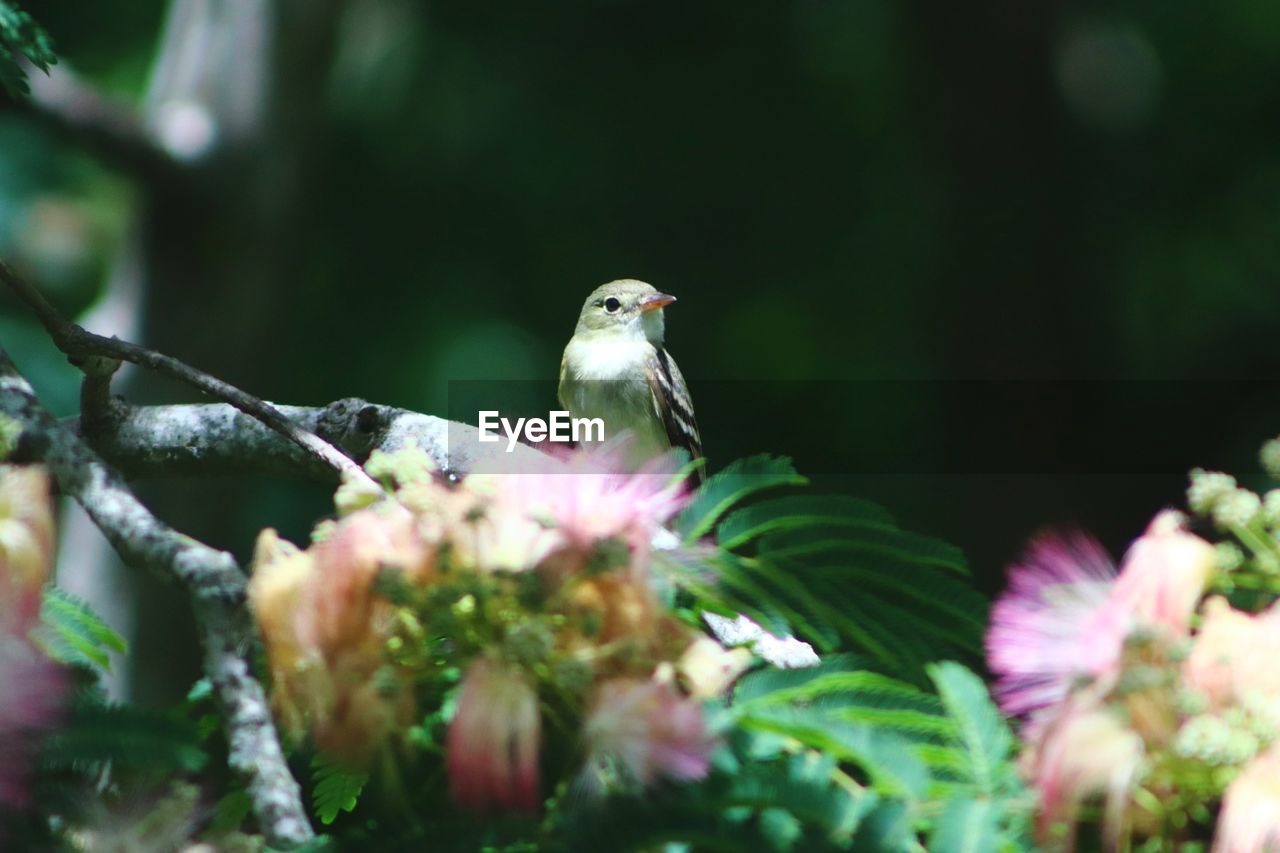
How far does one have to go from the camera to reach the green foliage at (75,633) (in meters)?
1.90

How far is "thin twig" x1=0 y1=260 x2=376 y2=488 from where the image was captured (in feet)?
7.55

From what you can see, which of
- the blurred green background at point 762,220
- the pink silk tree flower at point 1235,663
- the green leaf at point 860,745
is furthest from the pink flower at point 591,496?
the blurred green background at point 762,220

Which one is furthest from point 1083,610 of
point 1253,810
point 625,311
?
point 625,311

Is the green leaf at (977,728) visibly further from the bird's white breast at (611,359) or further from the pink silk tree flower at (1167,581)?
the bird's white breast at (611,359)

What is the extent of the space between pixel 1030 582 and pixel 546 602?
59 cm

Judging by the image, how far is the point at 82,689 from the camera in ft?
5.77

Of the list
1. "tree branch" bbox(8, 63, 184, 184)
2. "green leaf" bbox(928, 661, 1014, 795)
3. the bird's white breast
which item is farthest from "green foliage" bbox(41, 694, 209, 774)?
"tree branch" bbox(8, 63, 184, 184)

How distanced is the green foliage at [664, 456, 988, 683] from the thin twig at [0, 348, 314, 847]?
652 mm

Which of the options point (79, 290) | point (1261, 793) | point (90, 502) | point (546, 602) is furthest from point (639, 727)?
point (79, 290)

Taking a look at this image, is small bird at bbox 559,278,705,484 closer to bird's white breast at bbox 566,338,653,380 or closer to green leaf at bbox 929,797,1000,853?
bird's white breast at bbox 566,338,653,380

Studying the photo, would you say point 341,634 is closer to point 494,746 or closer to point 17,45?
point 494,746

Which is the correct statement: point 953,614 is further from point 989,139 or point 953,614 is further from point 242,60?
point 989,139

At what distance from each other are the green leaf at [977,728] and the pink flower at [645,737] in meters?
0.33

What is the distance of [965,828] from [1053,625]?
26 centimetres
